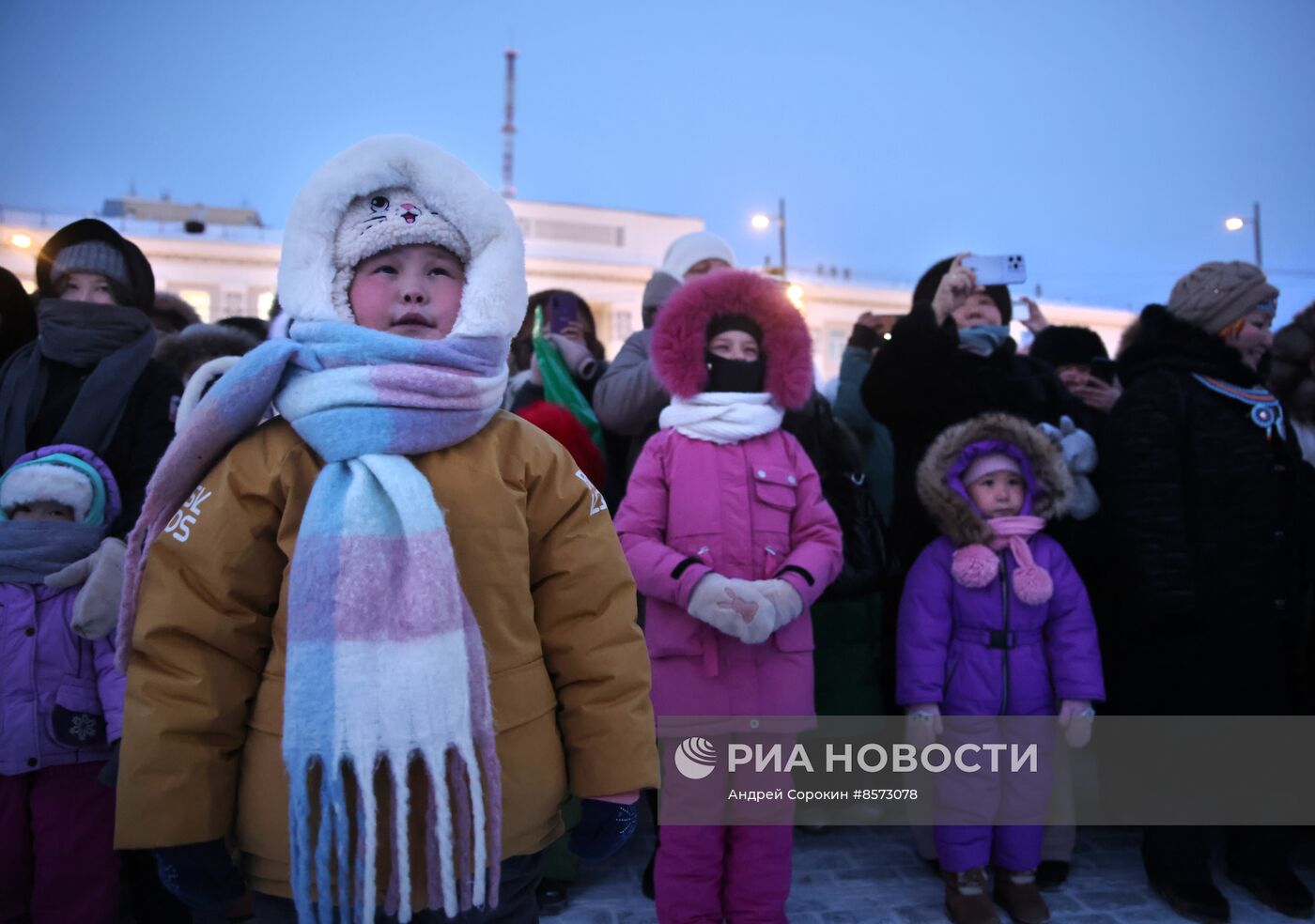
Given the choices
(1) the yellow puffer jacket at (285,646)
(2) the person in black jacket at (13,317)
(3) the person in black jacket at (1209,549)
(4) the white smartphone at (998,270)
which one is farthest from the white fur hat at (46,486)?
(3) the person in black jacket at (1209,549)

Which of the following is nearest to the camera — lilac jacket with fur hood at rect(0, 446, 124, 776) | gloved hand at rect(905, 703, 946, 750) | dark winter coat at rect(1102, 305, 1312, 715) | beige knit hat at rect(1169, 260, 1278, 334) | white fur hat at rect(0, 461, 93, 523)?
lilac jacket with fur hood at rect(0, 446, 124, 776)

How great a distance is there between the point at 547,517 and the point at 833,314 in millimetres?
27358

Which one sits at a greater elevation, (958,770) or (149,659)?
(149,659)

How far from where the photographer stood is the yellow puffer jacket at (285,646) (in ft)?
5.05

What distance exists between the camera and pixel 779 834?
2912 millimetres

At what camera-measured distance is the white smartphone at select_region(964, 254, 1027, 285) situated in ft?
12.7

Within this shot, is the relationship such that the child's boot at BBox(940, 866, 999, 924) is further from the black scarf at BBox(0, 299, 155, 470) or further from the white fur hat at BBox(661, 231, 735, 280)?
the black scarf at BBox(0, 299, 155, 470)

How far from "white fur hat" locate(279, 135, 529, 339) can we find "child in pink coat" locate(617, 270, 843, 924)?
4.35ft

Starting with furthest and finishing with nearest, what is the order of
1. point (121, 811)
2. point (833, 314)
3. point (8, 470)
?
point (833, 314), point (8, 470), point (121, 811)

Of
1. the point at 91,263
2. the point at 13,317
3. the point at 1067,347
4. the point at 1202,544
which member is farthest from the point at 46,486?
the point at 1067,347

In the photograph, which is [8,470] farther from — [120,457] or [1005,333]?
[1005,333]

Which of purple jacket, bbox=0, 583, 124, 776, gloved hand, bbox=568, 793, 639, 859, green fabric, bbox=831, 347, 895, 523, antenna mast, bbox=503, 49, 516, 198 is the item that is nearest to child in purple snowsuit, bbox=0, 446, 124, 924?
purple jacket, bbox=0, 583, 124, 776

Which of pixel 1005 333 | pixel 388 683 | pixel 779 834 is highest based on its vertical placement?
pixel 1005 333

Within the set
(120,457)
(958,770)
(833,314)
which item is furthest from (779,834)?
(833,314)
